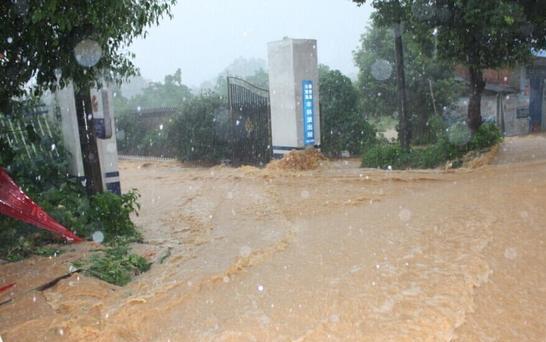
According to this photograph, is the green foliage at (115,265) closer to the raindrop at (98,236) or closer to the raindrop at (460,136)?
the raindrop at (98,236)

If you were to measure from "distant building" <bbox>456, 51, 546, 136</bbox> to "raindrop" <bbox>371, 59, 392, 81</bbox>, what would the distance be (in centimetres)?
297

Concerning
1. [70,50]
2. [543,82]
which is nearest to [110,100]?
[70,50]

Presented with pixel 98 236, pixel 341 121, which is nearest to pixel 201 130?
pixel 341 121

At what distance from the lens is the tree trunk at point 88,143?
7.45 meters

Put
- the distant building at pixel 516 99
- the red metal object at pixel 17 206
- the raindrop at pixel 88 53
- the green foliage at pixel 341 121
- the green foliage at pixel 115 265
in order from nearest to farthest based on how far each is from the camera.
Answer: the raindrop at pixel 88 53, the green foliage at pixel 115 265, the red metal object at pixel 17 206, the green foliage at pixel 341 121, the distant building at pixel 516 99

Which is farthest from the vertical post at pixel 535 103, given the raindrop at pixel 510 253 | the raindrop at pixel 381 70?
the raindrop at pixel 510 253

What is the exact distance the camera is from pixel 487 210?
718cm

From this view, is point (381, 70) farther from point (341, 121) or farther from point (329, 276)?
point (329, 276)

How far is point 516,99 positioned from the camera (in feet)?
68.1

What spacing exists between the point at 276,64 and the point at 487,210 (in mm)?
7406

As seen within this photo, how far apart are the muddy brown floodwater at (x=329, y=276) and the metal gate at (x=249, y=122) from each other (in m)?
5.35

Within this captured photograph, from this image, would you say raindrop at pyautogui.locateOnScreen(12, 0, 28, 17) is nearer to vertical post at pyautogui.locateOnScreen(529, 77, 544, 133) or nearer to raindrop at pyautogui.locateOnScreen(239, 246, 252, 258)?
raindrop at pyautogui.locateOnScreen(239, 246, 252, 258)

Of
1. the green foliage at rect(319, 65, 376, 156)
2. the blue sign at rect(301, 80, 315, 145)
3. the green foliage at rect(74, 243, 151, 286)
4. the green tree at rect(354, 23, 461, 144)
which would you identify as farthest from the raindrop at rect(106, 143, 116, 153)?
the green tree at rect(354, 23, 461, 144)

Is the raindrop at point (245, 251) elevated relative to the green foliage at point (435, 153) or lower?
lower
